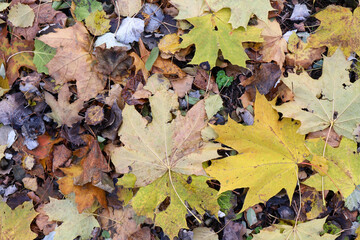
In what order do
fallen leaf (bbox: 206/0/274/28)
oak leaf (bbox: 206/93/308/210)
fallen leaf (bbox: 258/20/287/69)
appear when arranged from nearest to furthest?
oak leaf (bbox: 206/93/308/210), fallen leaf (bbox: 206/0/274/28), fallen leaf (bbox: 258/20/287/69)

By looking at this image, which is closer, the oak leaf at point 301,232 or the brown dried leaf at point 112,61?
the oak leaf at point 301,232

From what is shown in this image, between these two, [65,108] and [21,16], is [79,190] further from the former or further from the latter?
[21,16]

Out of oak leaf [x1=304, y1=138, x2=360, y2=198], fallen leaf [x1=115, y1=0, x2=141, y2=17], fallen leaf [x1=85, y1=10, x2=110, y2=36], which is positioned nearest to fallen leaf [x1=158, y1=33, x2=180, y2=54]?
fallen leaf [x1=115, y1=0, x2=141, y2=17]

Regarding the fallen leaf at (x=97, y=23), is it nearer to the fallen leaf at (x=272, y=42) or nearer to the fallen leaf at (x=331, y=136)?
the fallen leaf at (x=272, y=42)

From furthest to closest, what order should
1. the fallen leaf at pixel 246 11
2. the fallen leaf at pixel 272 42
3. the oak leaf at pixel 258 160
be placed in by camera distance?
the fallen leaf at pixel 272 42, the fallen leaf at pixel 246 11, the oak leaf at pixel 258 160

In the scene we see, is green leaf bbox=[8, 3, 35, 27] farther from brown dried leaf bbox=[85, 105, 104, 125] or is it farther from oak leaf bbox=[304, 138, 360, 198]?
oak leaf bbox=[304, 138, 360, 198]

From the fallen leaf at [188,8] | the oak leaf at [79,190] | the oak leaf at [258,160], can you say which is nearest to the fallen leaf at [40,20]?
the fallen leaf at [188,8]

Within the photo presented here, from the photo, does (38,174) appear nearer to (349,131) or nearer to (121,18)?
(121,18)

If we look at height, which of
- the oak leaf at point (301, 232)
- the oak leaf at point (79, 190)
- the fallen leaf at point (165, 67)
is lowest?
the oak leaf at point (79, 190)
